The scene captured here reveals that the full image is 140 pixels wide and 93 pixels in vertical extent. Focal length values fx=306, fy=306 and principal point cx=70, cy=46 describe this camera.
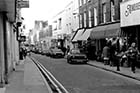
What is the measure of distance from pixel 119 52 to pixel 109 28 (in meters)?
4.36

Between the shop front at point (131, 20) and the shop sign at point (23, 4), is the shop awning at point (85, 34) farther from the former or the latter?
the shop sign at point (23, 4)

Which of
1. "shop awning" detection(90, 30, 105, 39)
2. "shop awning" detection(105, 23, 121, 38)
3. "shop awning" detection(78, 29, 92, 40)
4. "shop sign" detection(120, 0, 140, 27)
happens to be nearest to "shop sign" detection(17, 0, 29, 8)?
"shop sign" detection(120, 0, 140, 27)

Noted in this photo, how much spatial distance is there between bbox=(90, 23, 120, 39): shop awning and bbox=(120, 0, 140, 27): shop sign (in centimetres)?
172

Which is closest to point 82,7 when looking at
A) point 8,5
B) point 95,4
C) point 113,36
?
point 95,4

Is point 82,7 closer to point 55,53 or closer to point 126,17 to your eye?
point 55,53

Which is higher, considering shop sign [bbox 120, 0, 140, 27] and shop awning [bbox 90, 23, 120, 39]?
shop sign [bbox 120, 0, 140, 27]

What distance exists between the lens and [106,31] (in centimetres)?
2883

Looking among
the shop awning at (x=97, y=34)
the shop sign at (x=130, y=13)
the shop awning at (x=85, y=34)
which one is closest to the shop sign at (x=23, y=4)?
the shop sign at (x=130, y=13)

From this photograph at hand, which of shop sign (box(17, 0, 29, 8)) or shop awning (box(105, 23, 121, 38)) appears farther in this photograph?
shop awning (box(105, 23, 121, 38))

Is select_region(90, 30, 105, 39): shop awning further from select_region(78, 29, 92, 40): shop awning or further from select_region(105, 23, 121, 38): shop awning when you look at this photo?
select_region(78, 29, 92, 40): shop awning

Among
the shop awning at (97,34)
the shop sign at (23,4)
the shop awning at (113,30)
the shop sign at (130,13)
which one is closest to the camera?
the shop sign at (130,13)

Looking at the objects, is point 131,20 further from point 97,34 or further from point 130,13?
point 97,34

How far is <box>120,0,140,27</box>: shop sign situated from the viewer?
71.3 ft

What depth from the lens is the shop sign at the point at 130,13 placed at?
855 inches
